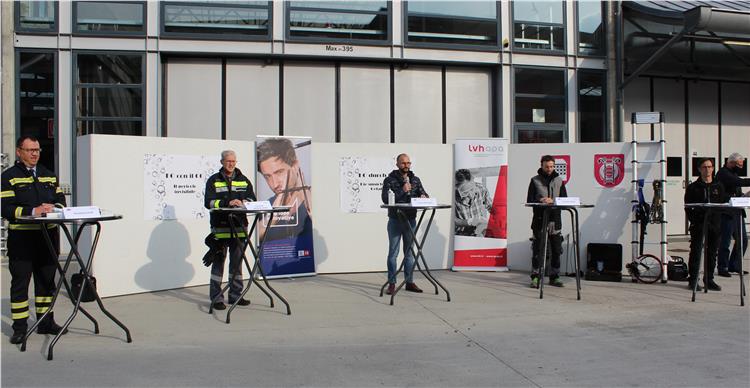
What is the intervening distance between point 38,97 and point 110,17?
79.7 inches

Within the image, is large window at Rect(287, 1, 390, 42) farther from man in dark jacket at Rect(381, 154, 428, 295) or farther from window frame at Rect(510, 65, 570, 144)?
man in dark jacket at Rect(381, 154, 428, 295)

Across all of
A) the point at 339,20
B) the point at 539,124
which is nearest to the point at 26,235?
the point at 339,20

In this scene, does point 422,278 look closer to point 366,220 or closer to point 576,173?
point 366,220

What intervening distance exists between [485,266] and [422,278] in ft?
3.90

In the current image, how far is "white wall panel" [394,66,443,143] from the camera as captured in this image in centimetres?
1227

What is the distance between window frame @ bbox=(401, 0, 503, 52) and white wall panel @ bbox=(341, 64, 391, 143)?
73cm

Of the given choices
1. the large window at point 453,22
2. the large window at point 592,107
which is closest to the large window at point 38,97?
the large window at point 453,22

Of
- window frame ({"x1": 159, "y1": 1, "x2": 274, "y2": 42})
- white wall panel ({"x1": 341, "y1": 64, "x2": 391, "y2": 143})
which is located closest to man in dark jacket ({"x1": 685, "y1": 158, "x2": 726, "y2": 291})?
white wall panel ({"x1": 341, "y1": 64, "x2": 391, "y2": 143})

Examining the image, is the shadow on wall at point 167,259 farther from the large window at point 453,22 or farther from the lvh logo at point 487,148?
the large window at point 453,22

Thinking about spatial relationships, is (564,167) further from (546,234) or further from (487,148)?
(546,234)

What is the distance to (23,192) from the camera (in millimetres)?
5215

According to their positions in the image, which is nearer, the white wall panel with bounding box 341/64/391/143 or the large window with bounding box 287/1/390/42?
the large window with bounding box 287/1/390/42

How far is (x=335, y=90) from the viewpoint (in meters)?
12.0

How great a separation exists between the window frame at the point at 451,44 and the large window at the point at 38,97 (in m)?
6.80
